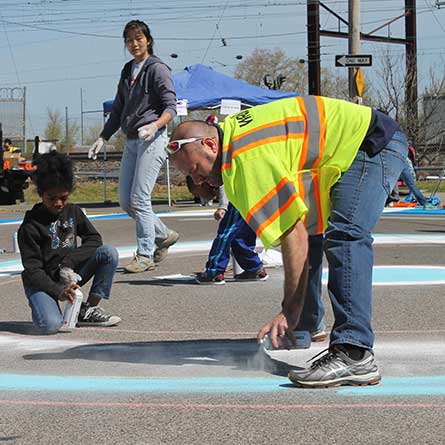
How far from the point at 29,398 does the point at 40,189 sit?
2.07 metres

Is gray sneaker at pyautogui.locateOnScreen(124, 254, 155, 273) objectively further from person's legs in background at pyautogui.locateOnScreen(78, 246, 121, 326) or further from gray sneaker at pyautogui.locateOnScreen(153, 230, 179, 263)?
Result: person's legs in background at pyautogui.locateOnScreen(78, 246, 121, 326)

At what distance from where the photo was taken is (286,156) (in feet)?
15.4

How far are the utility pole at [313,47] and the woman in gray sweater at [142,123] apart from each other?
2751 cm

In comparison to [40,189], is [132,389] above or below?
below

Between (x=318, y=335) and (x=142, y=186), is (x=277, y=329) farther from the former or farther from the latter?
(x=142, y=186)

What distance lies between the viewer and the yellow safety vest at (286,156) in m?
4.60

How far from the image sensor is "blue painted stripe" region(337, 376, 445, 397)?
4777 mm

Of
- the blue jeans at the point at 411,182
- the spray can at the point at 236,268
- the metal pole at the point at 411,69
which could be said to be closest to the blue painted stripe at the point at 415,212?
the blue jeans at the point at 411,182

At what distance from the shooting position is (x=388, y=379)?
5.11m

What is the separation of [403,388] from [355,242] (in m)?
0.75

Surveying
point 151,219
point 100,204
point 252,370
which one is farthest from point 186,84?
point 252,370

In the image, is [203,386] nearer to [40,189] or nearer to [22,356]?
[22,356]

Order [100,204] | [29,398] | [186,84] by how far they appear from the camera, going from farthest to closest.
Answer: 1. [100,204]
2. [186,84]
3. [29,398]

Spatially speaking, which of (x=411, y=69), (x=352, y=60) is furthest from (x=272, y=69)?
(x=352, y=60)
